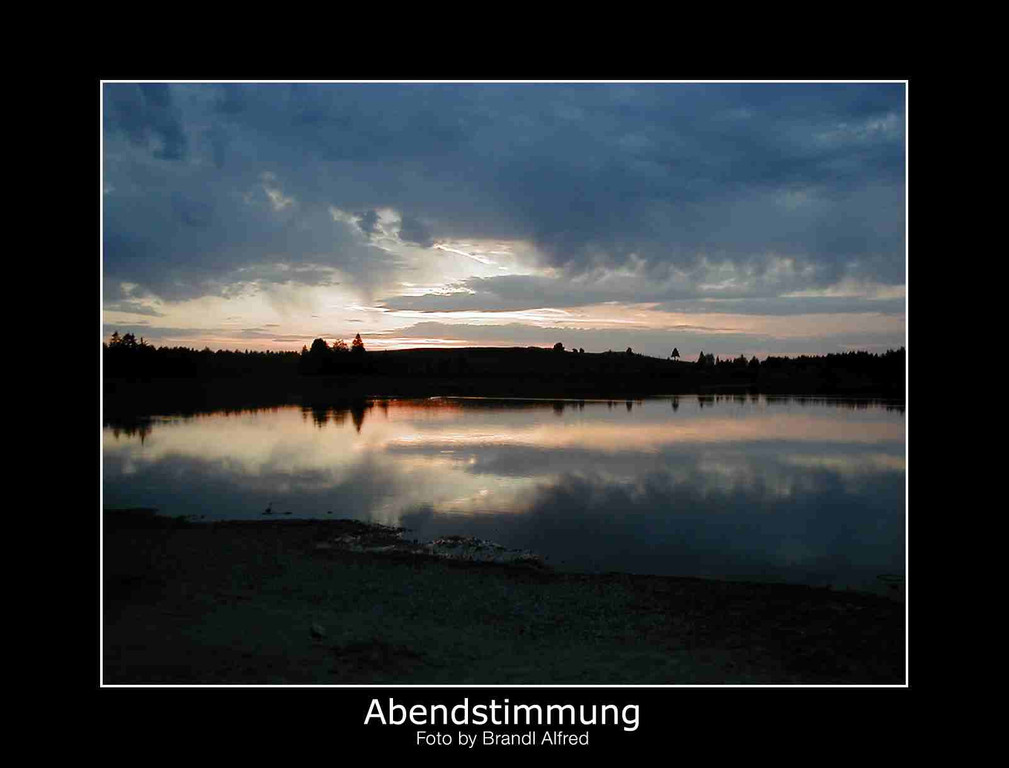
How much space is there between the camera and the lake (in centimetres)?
1947

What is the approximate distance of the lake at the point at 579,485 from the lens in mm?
19469

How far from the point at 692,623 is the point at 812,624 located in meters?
2.29

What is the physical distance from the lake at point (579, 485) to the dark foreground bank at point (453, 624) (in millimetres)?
3328

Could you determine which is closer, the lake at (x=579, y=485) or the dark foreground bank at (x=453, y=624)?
the dark foreground bank at (x=453, y=624)

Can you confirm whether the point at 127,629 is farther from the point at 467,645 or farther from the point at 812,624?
the point at 812,624

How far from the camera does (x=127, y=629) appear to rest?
10305mm

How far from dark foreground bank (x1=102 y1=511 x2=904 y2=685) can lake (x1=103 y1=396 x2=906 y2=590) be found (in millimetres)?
3328

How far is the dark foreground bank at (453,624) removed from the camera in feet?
30.7

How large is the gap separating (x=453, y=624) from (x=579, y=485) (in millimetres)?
19626

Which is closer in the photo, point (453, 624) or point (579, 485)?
point (453, 624)

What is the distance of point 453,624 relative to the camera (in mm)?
11430

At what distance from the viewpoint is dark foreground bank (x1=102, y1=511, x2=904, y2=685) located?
9344mm

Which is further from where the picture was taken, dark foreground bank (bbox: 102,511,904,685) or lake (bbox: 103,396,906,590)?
lake (bbox: 103,396,906,590)
